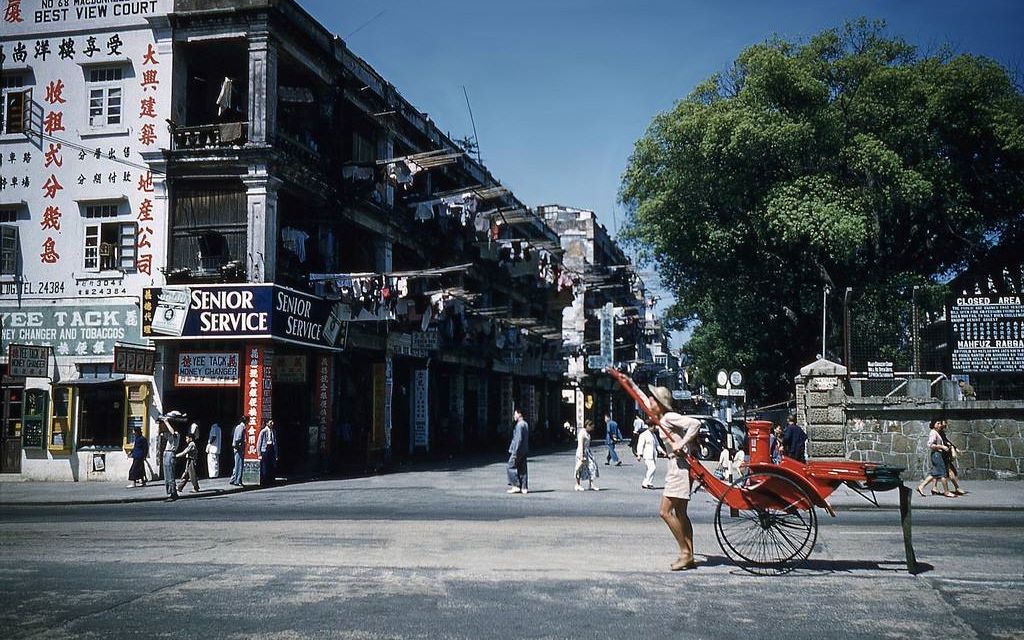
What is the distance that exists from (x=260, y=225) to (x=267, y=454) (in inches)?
249

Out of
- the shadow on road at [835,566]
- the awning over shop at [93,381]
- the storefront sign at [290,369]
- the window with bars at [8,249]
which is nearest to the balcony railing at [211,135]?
the window with bars at [8,249]

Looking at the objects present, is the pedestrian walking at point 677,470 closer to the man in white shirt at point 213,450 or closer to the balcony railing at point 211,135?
the man in white shirt at point 213,450

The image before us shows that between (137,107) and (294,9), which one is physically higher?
(294,9)

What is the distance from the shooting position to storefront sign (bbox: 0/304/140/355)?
24.7 meters

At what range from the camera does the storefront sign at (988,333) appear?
22312 millimetres

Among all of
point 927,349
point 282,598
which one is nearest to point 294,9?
point 927,349

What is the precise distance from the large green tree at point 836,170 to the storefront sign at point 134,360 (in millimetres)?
18077

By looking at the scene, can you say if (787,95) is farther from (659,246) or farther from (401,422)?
(401,422)

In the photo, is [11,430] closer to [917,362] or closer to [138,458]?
[138,458]

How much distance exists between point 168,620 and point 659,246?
94.9 ft

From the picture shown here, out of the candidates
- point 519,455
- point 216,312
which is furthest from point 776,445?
point 216,312

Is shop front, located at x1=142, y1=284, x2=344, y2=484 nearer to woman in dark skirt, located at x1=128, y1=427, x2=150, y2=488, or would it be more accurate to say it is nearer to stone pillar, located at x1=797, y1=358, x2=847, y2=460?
woman in dark skirt, located at x1=128, y1=427, x2=150, y2=488

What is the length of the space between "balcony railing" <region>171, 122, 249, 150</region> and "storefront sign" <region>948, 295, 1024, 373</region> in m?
19.8

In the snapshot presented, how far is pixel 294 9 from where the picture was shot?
26.0m
